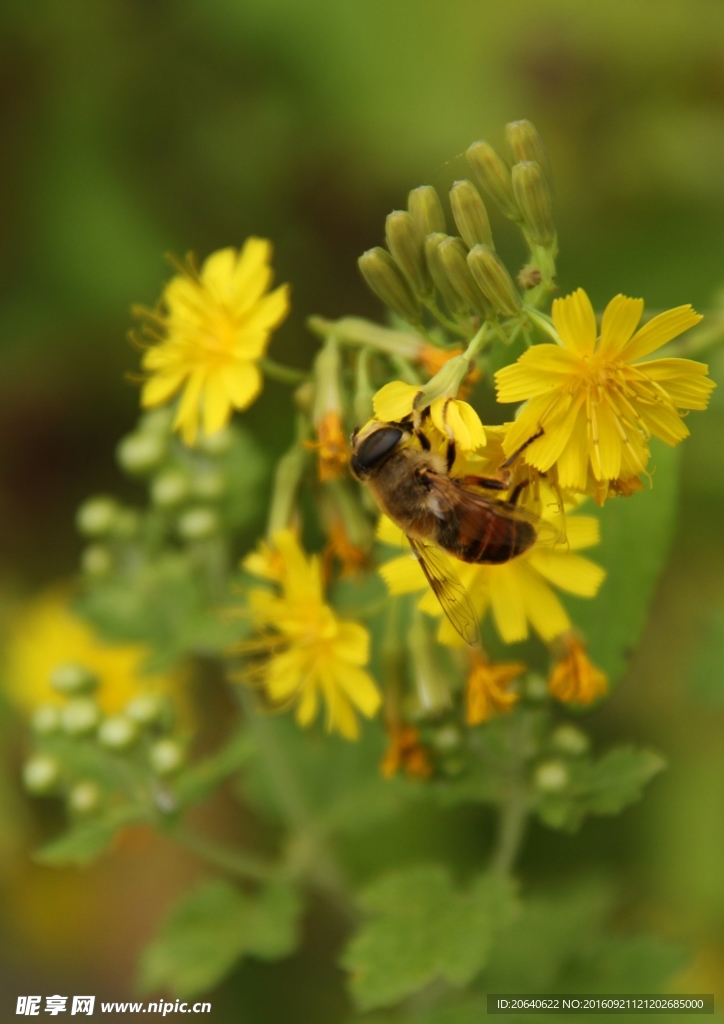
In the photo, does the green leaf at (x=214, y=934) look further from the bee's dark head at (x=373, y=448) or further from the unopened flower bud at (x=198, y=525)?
the bee's dark head at (x=373, y=448)

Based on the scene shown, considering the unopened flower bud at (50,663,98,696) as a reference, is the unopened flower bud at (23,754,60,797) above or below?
below

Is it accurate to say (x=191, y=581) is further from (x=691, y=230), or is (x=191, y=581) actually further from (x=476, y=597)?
(x=691, y=230)

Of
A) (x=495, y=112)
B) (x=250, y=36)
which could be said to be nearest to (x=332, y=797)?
(x=495, y=112)

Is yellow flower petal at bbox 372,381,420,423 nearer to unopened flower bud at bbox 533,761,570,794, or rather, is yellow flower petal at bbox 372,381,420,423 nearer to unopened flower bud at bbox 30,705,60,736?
unopened flower bud at bbox 533,761,570,794

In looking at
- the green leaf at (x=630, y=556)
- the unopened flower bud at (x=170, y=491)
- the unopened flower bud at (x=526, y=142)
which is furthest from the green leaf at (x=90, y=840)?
the unopened flower bud at (x=526, y=142)

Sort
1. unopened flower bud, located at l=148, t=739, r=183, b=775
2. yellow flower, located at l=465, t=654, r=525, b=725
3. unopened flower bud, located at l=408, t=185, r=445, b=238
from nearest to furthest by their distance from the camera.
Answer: unopened flower bud, located at l=408, t=185, r=445, b=238 → yellow flower, located at l=465, t=654, r=525, b=725 → unopened flower bud, located at l=148, t=739, r=183, b=775

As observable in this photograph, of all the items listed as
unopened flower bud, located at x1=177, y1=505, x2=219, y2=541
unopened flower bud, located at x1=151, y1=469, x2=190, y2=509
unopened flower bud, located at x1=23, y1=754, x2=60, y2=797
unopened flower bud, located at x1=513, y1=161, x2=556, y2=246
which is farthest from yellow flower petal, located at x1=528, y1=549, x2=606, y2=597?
unopened flower bud, located at x1=23, y1=754, x2=60, y2=797
